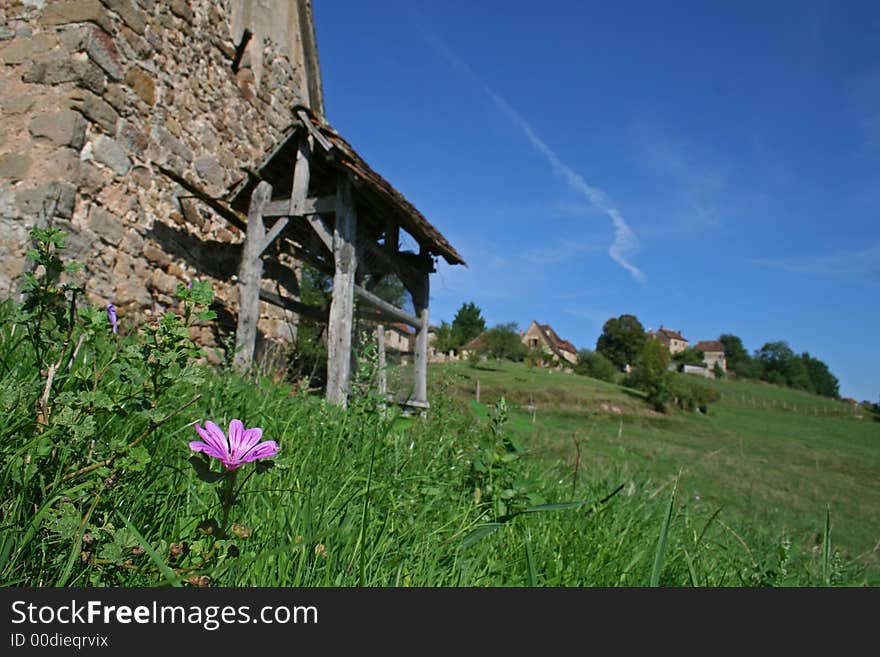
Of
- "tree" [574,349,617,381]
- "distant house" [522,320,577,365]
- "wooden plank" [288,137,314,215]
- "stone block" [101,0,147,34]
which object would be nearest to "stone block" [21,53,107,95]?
"stone block" [101,0,147,34]

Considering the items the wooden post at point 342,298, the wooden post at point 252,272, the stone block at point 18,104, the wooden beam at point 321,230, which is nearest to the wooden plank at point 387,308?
the wooden post at point 342,298

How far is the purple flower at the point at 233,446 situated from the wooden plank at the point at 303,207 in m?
5.31

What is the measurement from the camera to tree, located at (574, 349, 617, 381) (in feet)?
184

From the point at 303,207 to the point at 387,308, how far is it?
1785mm

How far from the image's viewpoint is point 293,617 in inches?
37.8

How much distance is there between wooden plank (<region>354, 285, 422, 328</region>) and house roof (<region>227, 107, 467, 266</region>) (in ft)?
3.62

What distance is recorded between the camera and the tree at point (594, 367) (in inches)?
2206

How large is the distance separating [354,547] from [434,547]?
1.32ft

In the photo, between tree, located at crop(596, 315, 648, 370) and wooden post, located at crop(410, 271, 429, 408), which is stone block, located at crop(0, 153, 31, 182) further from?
tree, located at crop(596, 315, 648, 370)

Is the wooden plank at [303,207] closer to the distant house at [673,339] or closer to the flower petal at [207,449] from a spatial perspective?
the flower petal at [207,449]

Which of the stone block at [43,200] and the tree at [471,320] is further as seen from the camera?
the tree at [471,320]

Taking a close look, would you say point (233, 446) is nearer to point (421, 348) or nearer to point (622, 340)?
point (421, 348)

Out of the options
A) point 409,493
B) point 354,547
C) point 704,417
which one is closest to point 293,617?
point 354,547

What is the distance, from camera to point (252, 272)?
6.46m
